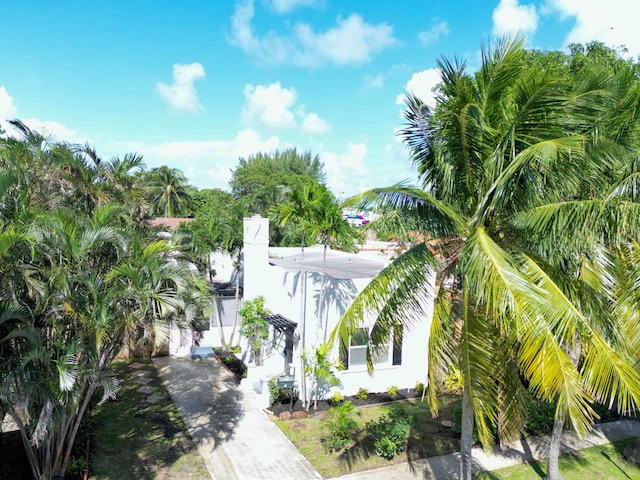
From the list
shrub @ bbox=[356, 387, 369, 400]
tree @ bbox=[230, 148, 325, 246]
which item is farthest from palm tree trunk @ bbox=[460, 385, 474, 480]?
tree @ bbox=[230, 148, 325, 246]

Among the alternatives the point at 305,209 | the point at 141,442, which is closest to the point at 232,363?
the point at 141,442

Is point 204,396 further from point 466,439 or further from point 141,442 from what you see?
point 466,439

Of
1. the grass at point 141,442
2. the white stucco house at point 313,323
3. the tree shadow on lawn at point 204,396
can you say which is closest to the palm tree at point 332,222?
the white stucco house at point 313,323

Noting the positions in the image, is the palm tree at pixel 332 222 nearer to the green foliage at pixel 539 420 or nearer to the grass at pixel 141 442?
the grass at pixel 141 442

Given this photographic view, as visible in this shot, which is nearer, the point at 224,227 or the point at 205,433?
the point at 205,433

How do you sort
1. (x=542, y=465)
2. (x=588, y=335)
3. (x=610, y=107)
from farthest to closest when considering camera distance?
(x=542, y=465)
(x=610, y=107)
(x=588, y=335)

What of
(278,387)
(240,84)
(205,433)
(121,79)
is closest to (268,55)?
(240,84)

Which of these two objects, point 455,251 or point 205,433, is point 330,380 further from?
point 455,251
